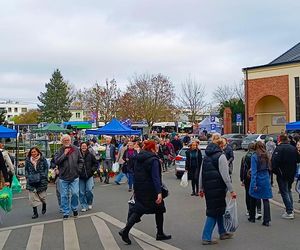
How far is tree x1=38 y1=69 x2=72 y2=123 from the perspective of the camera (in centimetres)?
8806

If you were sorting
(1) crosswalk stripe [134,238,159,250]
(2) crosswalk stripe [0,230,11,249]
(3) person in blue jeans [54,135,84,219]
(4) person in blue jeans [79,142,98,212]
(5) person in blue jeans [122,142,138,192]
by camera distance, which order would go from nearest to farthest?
(1) crosswalk stripe [134,238,159,250] → (2) crosswalk stripe [0,230,11,249] → (3) person in blue jeans [54,135,84,219] → (4) person in blue jeans [79,142,98,212] → (5) person in blue jeans [122,142,138,192]

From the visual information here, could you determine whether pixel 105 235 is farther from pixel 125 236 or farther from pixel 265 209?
pixel 265 209

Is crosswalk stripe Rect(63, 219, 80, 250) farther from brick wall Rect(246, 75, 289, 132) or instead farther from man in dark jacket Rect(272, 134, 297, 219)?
brick wall Rect(246, 75, 289, 132)

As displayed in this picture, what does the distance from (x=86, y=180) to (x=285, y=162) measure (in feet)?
15.0

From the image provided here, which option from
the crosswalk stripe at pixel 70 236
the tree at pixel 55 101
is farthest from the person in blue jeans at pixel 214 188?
the tree at pixel 55 101

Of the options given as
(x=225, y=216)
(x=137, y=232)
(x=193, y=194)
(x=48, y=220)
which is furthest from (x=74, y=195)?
(x=193, y=194)

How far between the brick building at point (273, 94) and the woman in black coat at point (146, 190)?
4248 centimetres

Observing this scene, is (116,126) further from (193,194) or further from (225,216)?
(225,216)

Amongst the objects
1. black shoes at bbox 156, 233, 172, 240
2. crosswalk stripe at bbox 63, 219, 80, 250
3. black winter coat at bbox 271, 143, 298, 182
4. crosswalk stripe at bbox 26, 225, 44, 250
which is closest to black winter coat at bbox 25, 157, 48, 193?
crosswalk stripe at bbox 63, 219, 80, 250

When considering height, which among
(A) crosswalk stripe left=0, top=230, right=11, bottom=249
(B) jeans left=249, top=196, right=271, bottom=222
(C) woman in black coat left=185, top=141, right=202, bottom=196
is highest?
(C) woman in black coat left=185, top=141, right=202, bottom=196

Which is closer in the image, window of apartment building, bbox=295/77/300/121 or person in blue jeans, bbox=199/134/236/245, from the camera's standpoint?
person in blue jeans, bbox=199/134/236/245

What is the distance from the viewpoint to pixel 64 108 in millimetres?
88812

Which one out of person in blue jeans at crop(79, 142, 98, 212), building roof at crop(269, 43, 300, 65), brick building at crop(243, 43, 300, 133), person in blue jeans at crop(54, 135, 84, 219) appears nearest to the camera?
person in blue jeans at crop(54, 135, 84, 219)

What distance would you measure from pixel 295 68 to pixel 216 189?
4304 centimetres
